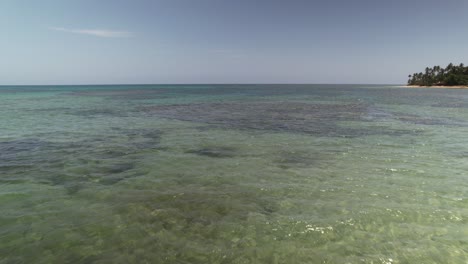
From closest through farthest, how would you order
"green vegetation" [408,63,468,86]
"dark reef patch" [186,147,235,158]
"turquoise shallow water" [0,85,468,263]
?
"turquoise shallow water" [0,85,468,263], "dark reef patch" [186,147,235,158], "green vegetation" [408,63,468,86]

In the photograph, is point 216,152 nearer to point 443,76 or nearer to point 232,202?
point 232,202

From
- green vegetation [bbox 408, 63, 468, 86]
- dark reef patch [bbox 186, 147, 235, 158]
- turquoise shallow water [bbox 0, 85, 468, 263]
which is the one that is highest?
green vegetation [bbox 408, 63, 468, 86]

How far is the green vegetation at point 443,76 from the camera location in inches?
5182

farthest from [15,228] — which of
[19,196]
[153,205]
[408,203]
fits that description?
[408,203]

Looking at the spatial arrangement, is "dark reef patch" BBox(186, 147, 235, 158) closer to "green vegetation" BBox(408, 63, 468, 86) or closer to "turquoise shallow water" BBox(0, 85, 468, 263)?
"turquoise shallow water" BBox(0, 85, 468, 263)

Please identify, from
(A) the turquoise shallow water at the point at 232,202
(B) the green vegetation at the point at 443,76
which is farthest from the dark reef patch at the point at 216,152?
(B) the green vegetation at the point at 443,76

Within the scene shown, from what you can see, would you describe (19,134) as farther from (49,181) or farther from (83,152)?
(49,181)

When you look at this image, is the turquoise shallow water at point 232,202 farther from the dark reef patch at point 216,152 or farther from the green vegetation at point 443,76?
the green vegetation at point 443,76

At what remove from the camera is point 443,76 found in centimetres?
14775

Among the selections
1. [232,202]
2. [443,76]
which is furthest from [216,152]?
[443,76]

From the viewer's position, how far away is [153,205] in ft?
24.3

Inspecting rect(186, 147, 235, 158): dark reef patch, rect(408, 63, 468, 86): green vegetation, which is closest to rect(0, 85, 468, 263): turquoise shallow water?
rect(186, 147, 235, 158): dark reef patch

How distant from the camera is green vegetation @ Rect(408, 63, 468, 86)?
132 m

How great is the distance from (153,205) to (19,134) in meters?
14.8
